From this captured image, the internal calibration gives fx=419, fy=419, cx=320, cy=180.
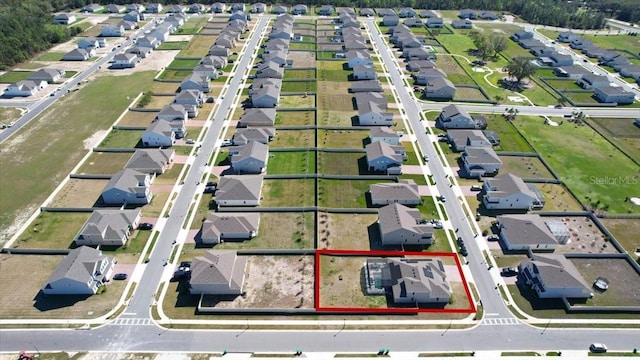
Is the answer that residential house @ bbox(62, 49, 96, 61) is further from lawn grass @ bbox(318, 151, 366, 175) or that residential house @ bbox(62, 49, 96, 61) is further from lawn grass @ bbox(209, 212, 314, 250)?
lawn grass @ bbox(209, 212, 314, 250)

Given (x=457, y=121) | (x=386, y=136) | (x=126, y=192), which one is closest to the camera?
(x=126, y=192)

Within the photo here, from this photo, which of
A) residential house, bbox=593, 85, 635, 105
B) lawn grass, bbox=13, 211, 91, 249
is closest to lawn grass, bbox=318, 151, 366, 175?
lawn grass, bbox=13, 211, 91, 249

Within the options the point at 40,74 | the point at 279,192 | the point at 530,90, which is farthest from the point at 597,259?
the point at 40,74

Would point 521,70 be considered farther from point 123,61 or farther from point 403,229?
point 123,61

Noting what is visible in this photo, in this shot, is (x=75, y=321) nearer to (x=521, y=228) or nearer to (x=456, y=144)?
(x=521, y=228)

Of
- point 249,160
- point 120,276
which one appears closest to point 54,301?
point 120,276

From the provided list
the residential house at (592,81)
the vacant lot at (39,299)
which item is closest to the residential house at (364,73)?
the residential house at (592,81)
